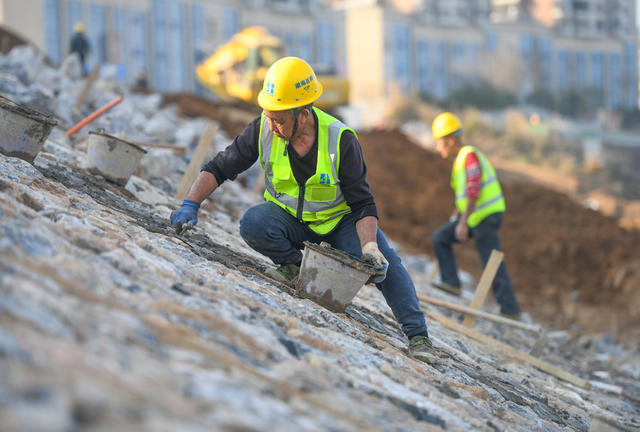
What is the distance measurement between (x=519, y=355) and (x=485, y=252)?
4.71ft

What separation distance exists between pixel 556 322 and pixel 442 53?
47.1 m

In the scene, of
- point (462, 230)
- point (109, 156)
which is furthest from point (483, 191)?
point (109, 156)

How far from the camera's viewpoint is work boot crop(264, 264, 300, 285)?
4.77 m

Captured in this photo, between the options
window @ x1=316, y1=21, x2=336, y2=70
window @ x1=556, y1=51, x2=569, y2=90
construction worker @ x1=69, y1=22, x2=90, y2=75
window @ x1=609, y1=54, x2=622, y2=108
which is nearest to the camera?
construction worker @ x1=69, y1=22, x2=90, y2=75

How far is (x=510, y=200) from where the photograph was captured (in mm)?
16484

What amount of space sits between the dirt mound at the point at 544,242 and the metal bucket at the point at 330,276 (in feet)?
22.7

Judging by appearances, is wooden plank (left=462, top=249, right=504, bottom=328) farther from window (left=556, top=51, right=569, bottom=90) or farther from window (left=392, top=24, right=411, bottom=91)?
window (left=556, top=51, right=569, bottom=90)

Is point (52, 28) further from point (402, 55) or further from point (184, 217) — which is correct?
point (184, 217)

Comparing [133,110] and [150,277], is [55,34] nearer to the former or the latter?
[133,110]

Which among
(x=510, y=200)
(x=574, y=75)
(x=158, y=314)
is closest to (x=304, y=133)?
(x=158, y=314)

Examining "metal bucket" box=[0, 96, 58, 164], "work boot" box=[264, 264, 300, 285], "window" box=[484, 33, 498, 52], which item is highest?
"window" box=[484, 33, 498, 52]

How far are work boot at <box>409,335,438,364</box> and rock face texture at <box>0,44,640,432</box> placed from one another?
6 centimetres

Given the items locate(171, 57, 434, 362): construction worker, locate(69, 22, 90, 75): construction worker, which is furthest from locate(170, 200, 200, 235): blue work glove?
locate(69, 22, 90, 75): construction worker

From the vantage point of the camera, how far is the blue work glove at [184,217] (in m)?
4.55
